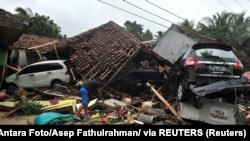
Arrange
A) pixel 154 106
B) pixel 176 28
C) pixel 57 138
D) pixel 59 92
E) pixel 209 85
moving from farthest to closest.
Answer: pixel 176 28 < pixel 59 92 < pixel 154 106 < pixel 209 85 < pixel 57 138

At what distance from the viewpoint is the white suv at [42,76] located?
1661 cm

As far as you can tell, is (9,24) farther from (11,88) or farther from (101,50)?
(101,50)

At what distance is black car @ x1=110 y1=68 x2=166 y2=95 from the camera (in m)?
14.7

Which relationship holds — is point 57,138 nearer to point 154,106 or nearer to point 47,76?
point 154,106

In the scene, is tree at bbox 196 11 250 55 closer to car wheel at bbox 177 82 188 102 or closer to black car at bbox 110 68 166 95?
black car at bbox 110 68 166 95

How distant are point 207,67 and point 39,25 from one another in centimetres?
3147

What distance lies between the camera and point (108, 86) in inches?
588

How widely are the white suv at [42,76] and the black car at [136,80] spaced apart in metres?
3.01

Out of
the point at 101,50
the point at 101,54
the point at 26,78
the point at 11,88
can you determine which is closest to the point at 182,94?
the point at 101,54

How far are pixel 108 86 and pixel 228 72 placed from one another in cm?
703

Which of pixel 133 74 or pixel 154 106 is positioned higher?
pixel 133 74

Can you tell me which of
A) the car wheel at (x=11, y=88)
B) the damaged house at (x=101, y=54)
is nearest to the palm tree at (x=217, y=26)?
the damaged house at (x=101, y=54)

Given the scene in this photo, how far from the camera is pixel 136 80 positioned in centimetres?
1485

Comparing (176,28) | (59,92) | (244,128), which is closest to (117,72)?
(59,92)
